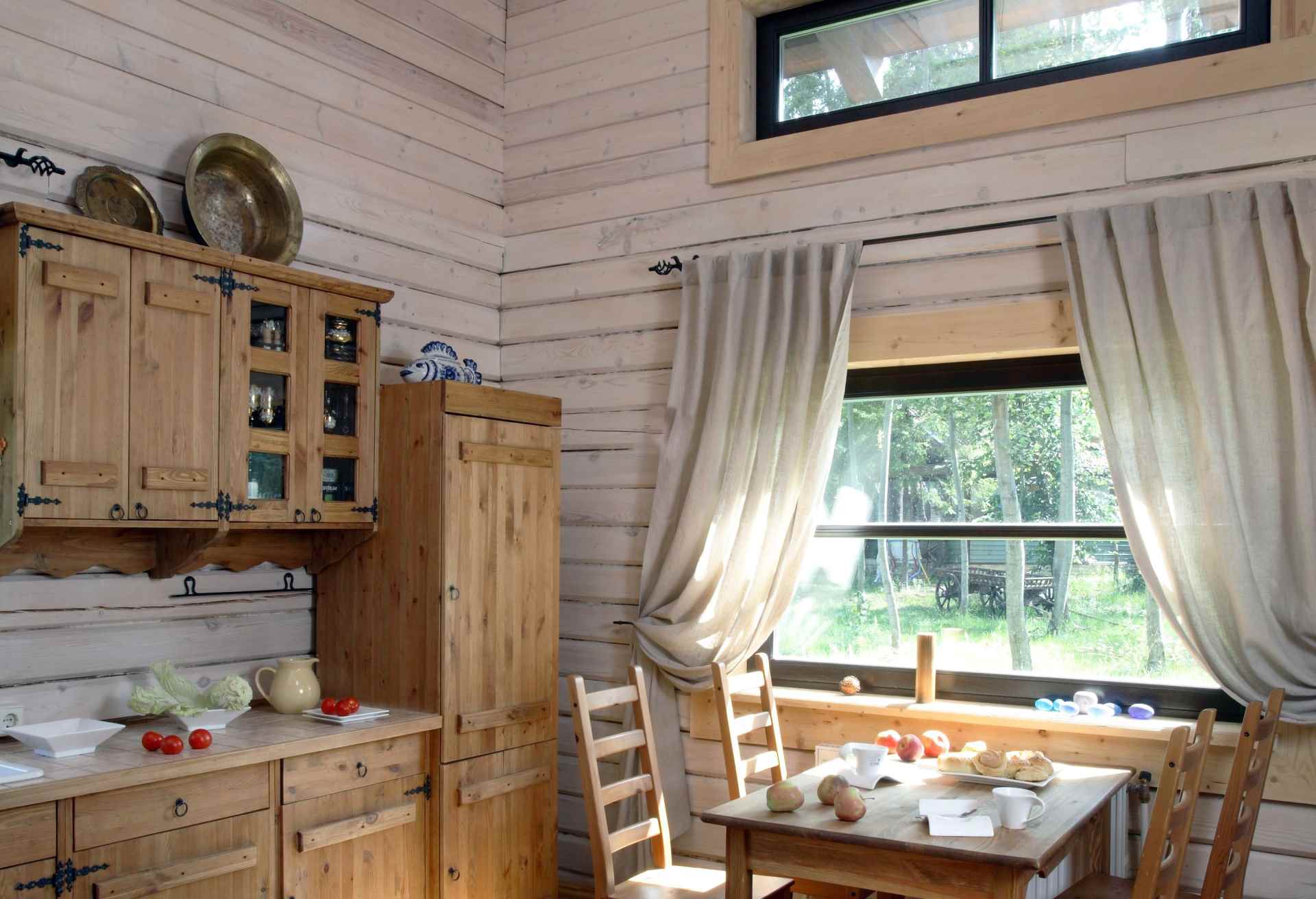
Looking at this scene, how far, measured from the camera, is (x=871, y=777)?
282 cm

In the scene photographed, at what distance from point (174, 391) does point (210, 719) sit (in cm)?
88

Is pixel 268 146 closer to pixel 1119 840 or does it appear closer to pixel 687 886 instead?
pixel 687 886

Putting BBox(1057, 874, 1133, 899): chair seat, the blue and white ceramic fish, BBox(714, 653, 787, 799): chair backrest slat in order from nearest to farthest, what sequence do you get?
BBox(1057, 874, 1133, 899): chair seat → BBox(714, 653, 787, 799): chair backrest slat → the blue and white ceramic fish

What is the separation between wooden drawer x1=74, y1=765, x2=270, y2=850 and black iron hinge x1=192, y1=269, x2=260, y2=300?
1.25 meters

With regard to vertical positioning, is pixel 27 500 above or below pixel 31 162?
below

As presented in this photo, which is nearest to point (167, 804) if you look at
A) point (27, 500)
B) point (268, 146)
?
point (27, 500)

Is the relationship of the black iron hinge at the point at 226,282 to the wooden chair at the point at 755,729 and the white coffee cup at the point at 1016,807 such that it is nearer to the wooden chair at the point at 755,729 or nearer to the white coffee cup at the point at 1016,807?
the wooden chair at the point at 755,729

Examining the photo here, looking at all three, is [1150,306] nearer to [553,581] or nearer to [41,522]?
[553,581]

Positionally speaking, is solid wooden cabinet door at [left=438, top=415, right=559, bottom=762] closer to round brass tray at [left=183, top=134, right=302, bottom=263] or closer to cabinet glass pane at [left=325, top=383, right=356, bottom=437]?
cabinet glass pane at [left=325, top=383, right=356, bottom=437]

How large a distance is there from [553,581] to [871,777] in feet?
4.47

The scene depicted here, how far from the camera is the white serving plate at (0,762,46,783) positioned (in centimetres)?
232

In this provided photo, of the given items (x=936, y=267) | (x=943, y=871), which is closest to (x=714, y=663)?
(x=943, y=871)

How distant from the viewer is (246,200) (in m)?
3.40

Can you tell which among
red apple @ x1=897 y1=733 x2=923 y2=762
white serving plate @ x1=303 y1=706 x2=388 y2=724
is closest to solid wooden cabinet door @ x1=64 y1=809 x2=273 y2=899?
white serving plate @ x1=303 y1=706 x2=388 y2=724
